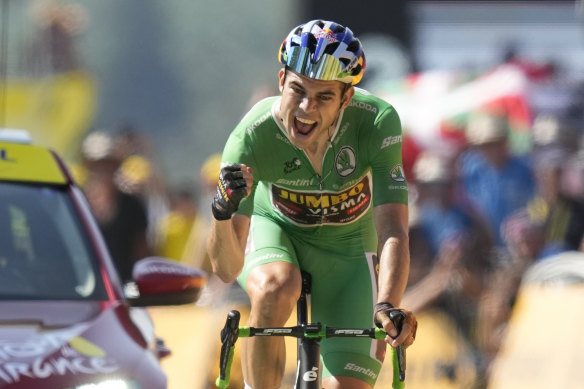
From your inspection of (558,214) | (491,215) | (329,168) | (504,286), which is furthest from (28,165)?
(491,215)

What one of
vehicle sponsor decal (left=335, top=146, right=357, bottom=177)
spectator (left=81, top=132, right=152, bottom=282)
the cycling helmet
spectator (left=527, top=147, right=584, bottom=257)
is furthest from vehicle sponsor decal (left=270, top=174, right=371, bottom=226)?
spectator (left=81, top=132, right=152, bottom=282)

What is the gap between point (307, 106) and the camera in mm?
5043

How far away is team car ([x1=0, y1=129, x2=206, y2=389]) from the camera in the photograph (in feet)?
16.4

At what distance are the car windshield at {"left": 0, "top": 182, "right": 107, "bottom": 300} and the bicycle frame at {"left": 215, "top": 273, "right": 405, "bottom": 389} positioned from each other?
40.2 inches

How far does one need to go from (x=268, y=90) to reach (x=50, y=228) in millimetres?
6272

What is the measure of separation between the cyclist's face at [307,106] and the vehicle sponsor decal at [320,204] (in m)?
0.44

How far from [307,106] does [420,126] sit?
726 cm

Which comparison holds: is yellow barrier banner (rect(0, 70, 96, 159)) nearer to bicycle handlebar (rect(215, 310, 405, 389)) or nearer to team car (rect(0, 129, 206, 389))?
team car (rect(0, 129, 206, 389))

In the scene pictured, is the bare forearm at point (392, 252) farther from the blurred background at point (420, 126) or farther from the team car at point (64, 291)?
the blurred background at point (420, 126)

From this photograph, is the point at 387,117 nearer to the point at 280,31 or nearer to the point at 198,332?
the point at 198,332

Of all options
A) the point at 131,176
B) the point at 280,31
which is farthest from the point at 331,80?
the point at 280,31

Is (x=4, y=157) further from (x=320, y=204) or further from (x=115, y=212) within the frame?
(x=115, y=212)

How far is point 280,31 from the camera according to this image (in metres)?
13.4

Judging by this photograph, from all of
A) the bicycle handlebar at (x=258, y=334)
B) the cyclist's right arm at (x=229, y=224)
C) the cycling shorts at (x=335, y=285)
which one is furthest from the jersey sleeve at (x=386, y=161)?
the bicycle handlebar at (x=258, y=334)
